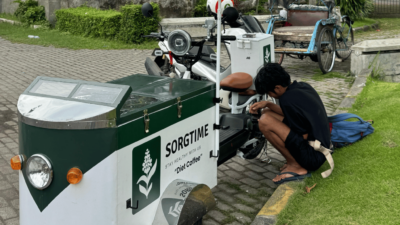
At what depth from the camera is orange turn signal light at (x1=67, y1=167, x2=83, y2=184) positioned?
2.46 metres

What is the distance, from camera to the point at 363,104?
641 centimetres

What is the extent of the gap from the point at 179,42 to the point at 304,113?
3.96 ft

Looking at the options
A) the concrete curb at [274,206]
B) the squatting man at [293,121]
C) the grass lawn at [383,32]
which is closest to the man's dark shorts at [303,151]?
the squatting man at [293,121]

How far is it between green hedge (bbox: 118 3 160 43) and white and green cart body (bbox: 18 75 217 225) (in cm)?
932

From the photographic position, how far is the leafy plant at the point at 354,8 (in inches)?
603

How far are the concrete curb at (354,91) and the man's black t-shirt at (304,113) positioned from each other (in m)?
2.20

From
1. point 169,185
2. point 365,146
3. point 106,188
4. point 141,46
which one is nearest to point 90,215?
point 106,188

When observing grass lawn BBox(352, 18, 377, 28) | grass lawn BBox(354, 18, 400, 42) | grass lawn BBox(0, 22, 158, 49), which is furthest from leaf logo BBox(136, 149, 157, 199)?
grass lawn BBox(352, 18, 377, 28)

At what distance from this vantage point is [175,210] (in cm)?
288

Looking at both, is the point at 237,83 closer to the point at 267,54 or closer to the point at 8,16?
the point at 267,54

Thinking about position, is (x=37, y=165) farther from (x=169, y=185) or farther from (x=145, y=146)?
(x=169, y=185)

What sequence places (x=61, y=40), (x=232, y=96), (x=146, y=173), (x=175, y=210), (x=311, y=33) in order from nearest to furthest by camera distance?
(x=146, y=173)
(x=175, y=210)
(x=232, y=96)
(x=311, y=33)
(x=61, y=40)

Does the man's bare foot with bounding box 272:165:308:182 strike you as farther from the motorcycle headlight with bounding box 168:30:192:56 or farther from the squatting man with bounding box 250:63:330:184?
the motorcycle headlight with bounding box 168:30:192:56

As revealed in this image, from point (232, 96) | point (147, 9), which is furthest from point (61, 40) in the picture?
point (232, 96)
